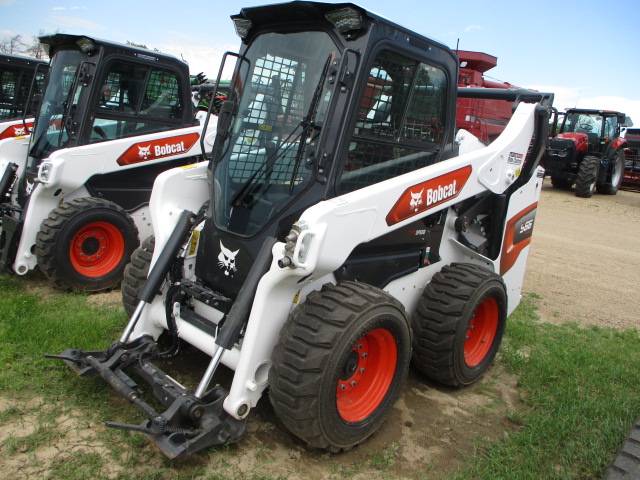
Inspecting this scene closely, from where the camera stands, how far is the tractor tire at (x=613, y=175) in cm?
1488

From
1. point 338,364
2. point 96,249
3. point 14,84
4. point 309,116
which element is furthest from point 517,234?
point 14,84

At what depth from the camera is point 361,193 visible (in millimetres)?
2812

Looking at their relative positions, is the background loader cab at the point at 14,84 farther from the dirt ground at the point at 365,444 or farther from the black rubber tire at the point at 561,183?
the black rubber tire at the point at 561,183

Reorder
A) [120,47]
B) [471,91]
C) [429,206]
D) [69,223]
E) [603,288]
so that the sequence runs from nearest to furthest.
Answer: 1. [429,206]
2. [471,91]
3. [69,223]
4. [120,47]
5. [603,288]

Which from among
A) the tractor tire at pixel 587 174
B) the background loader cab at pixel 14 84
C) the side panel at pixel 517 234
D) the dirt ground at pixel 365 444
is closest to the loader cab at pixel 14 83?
the background loader cab at pixel 14 84

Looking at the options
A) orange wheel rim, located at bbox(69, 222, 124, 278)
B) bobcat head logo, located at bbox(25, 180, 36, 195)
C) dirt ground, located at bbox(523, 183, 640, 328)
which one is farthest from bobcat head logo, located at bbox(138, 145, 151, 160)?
dirt ground, located at bbox(523, 183, 640, 328)

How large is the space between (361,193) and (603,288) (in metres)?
5.10

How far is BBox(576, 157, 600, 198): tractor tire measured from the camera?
1387 centimetres

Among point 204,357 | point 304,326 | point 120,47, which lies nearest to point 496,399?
point 304,326

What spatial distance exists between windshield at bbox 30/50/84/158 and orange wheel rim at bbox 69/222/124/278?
36.4 inches

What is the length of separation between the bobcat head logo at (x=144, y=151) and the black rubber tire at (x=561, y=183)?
40.8 feet

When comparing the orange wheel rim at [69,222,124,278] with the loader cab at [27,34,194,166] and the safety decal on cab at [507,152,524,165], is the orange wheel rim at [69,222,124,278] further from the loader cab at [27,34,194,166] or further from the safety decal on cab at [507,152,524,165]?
the safety decal on cab at [507,152,524,165]

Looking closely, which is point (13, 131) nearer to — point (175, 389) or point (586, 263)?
point (175, 389)

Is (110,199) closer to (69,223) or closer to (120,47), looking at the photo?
(69,223)
